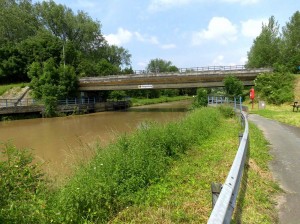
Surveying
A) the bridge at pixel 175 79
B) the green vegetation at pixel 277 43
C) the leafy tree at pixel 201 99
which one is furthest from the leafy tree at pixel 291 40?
the leafy tree at pixel 201 99

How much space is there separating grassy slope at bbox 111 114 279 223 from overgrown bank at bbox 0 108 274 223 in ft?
0.05

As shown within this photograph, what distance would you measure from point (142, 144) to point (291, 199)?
12.7 ft

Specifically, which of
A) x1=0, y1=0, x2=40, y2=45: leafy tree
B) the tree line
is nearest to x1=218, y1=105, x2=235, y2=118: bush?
the tree line

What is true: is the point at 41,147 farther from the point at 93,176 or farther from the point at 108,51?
the point at 108,51

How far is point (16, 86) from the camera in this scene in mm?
46312

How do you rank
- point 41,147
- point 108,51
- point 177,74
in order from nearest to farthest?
point 41,147, point 177,74, point 108,51

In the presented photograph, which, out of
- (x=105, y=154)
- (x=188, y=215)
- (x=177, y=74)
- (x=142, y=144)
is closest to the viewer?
(x=188, y=215)

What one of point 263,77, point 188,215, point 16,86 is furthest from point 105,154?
point 16,86

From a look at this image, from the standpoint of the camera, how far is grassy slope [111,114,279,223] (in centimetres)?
414

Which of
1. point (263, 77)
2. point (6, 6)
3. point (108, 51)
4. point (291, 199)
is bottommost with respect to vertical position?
point (291, 199)

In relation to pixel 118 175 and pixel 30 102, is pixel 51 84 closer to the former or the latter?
pixel 30 102

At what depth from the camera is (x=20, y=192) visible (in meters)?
4.82

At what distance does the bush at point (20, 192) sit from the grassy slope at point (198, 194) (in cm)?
124

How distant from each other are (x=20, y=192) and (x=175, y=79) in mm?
34025
